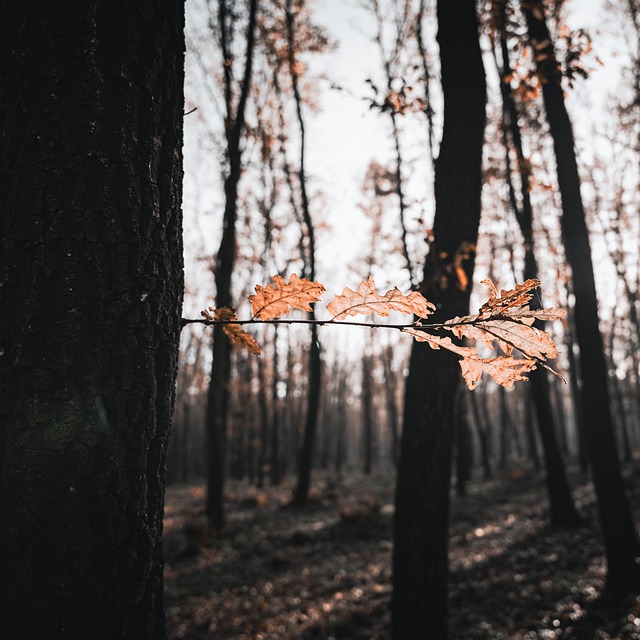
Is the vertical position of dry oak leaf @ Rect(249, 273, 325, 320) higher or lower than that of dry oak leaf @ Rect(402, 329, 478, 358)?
higher

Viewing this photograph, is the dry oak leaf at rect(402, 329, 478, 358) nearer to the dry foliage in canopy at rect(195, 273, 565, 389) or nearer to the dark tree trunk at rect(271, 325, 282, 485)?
the dry foliage in canopy at rect(195, 273, 565, 389)

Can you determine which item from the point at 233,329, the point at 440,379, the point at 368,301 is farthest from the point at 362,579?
the point at 368,301

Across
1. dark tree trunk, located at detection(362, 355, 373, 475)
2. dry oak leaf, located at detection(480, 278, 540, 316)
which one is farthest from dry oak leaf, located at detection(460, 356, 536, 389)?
dark tree trunk, located at detection(362, 355, 373, 475)

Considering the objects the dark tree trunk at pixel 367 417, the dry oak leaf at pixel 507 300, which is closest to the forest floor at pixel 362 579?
the dry oak leaf at pixel 507 300

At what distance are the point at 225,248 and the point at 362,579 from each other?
627 cm

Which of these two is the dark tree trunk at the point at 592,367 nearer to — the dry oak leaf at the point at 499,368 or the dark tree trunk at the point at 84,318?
the dry oak leaf at the point at 499,368

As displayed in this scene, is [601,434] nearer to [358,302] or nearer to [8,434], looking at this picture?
[358,302]

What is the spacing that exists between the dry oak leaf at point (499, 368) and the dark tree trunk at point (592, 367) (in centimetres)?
524

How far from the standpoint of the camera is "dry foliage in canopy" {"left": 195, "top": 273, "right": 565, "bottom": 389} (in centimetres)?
84

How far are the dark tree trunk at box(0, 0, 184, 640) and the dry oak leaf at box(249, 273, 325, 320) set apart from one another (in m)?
0.21

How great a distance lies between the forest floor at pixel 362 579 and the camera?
14.3 ft

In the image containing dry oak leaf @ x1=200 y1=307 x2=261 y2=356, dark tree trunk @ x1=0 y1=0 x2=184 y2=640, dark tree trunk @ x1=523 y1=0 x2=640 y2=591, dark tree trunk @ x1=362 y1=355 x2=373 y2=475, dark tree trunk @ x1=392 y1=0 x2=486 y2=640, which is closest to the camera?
dark tree trunk @ x1=0 y1=0 x2=184 y2=640

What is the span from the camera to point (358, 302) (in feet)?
2.87

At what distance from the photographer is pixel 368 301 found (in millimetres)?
875
